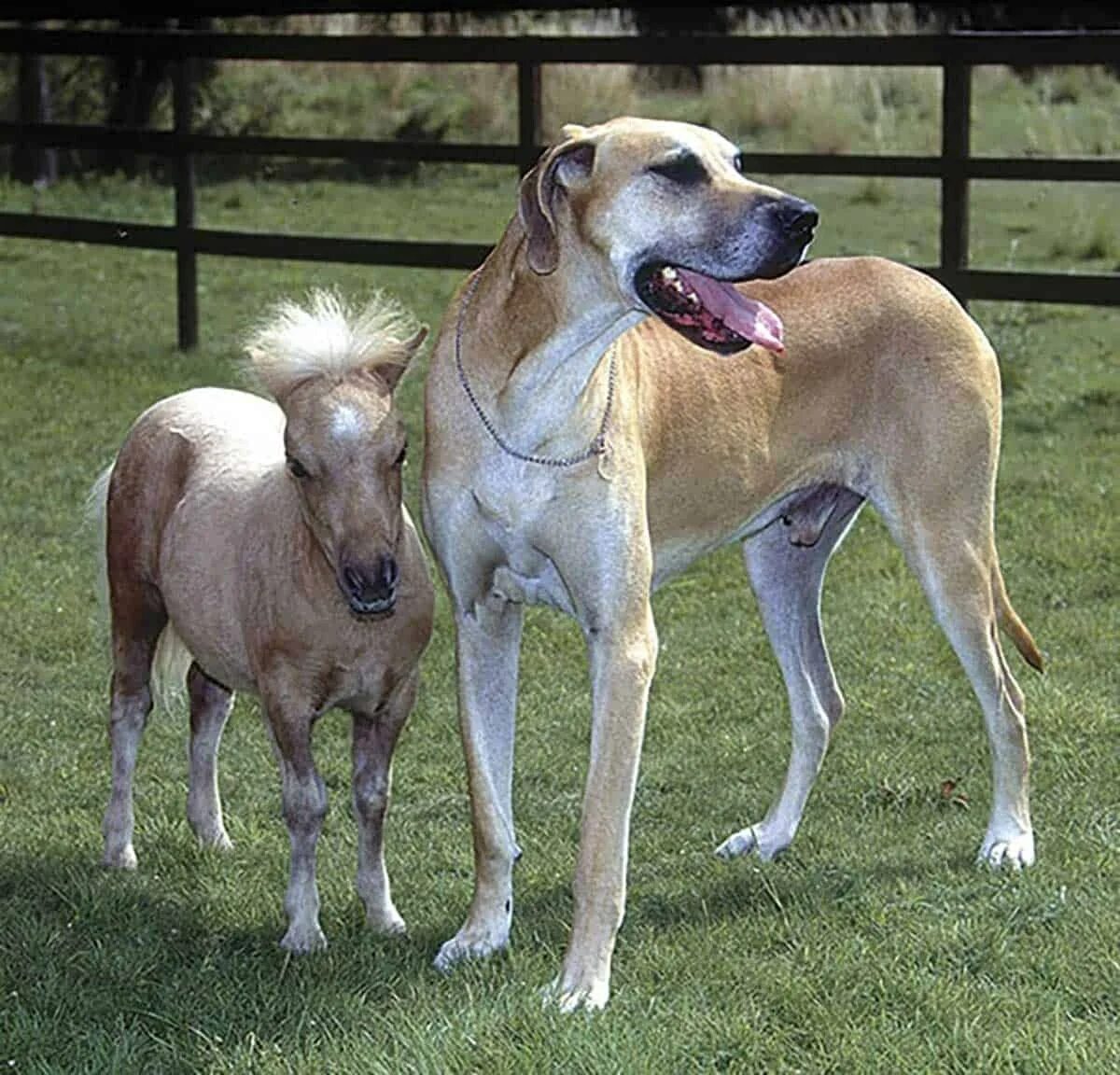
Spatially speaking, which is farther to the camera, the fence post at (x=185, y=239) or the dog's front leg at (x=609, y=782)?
the fence post at (x=185, y=239)

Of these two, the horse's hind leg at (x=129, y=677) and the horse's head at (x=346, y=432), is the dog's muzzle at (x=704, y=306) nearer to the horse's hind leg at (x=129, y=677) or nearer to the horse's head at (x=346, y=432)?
the horse's head at (x=346, y=432)

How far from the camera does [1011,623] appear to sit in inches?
248

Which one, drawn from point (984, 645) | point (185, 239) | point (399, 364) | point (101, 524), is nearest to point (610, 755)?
point (399, 364)

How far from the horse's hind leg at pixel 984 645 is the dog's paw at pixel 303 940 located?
5.92 ft

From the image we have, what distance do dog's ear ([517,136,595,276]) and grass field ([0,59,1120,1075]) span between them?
1.63 m

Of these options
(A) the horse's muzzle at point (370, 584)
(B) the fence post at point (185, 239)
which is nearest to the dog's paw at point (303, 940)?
(A) the horse's muzzle at point (370, 584)

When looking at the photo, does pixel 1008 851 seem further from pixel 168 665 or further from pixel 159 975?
pixel 168 665

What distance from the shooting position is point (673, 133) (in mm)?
4855

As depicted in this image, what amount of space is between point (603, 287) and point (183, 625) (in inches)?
65.0

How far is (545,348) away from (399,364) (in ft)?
1.69

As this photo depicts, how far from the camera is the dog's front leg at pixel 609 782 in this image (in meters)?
5.04

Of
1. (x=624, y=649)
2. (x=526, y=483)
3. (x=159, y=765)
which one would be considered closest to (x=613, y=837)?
(x=624, y=649)

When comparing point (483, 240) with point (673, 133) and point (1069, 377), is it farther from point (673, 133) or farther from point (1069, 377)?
point (673, 133)

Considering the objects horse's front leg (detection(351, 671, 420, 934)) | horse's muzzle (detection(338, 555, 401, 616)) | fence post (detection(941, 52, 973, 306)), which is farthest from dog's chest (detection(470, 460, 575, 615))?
fence post (detection(941, 52, 973, 306))
